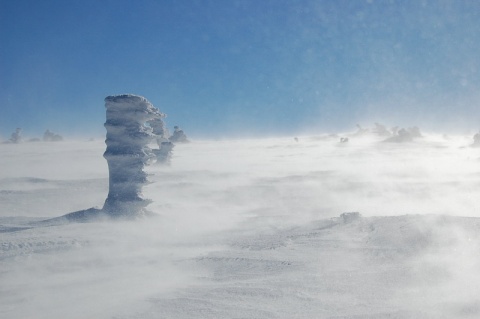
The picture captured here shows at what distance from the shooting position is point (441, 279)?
9055 mm

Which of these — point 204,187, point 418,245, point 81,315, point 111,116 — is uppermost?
point 111,116

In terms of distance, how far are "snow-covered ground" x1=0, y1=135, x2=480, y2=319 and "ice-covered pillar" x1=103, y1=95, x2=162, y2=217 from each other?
6.67ft

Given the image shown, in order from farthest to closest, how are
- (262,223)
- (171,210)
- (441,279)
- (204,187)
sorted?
(204,187) → (171,210) → (262,223) → (441,279)

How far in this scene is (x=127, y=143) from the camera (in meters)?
20.0

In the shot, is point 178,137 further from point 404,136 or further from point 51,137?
point 404,136

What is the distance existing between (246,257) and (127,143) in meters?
10.4

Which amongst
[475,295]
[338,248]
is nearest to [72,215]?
[338,248]

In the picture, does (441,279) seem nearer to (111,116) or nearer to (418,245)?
(418,245)

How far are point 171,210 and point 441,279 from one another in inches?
579

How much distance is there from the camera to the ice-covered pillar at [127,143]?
19562 mm

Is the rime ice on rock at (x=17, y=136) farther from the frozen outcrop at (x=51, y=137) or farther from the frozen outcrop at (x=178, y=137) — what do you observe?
the frozen outcrop at (x=178, y=137)

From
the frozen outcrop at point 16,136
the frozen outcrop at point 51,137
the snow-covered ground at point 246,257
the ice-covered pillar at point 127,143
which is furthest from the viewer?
the frozen outcrop at point 51,137

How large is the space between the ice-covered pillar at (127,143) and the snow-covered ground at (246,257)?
2.03 meters

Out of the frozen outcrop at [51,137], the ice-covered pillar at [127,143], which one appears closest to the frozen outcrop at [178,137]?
the frozen outcrop at [51,137]
